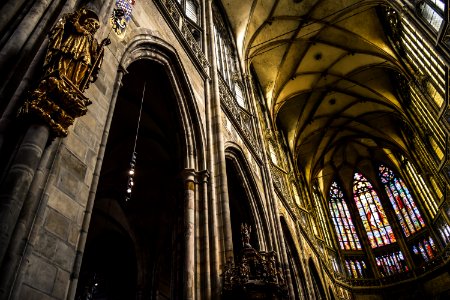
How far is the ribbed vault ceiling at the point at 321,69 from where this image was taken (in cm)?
1585

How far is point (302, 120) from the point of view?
72.8 feet

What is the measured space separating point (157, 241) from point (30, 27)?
37.0 feet

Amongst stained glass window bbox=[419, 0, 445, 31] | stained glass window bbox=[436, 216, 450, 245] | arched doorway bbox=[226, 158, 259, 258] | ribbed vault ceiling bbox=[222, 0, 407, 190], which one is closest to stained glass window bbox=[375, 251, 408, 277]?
stained glass window bbox=[436, 216, 450, 245]

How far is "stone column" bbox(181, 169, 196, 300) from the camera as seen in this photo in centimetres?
514

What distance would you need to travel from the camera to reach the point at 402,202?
25766 millimetres

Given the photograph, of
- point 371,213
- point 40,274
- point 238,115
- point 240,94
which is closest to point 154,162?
point 238,115

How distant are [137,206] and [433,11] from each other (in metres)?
12.6

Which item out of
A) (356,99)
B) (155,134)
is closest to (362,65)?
(356,99)

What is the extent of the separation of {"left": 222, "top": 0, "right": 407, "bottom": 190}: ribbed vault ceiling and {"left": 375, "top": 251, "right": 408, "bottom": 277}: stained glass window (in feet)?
26.6

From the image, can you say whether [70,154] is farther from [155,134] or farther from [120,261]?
[120,261]

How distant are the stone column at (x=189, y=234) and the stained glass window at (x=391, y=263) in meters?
23.4

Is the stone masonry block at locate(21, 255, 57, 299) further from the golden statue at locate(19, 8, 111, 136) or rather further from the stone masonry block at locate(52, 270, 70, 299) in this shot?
the golden statue at locate(19, 8, 111, 136)

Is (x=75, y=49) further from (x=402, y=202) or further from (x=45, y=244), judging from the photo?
(x=402, y=202)

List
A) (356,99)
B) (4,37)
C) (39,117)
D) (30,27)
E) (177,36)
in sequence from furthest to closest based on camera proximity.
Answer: (356,99) → (177,36) → (30,27) → (4,37) → (39,117)
